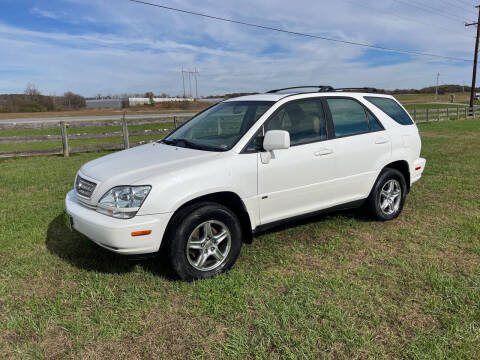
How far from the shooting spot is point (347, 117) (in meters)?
4.43

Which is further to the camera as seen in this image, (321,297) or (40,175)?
(40,175)

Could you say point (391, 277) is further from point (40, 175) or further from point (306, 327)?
point (40, 175)

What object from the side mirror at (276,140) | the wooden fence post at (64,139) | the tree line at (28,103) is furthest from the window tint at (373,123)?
the tree line at (28,103)

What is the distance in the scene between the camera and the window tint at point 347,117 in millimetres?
4289

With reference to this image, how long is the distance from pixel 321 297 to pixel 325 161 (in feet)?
5.04

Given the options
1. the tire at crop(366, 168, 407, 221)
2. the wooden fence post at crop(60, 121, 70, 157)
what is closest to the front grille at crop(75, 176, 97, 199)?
the tire at crop(366, 168, 407, 221)

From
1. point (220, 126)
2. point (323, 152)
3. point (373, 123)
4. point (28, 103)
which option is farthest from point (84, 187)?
point (28, 103)

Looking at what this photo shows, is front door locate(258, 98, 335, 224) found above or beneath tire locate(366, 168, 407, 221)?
above

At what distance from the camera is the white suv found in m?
3.11

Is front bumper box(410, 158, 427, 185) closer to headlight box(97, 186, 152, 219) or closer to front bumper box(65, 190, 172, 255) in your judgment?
front bumper box(65, 190, 172, 255)

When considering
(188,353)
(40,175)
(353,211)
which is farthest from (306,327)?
(40,175)

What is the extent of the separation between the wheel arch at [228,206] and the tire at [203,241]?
0.03 meters

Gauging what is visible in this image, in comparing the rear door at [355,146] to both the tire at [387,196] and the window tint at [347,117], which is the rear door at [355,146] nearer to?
the window tint at [347,117]

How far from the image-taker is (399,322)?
276cm
